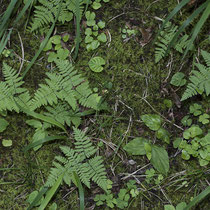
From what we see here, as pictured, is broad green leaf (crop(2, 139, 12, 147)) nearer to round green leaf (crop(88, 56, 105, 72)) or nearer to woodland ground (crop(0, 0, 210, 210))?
woodland ground (crop(0, 0, 210, 210))

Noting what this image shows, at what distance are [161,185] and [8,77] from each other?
1831 mm

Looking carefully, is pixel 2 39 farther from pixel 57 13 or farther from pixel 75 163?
pixel 75 163

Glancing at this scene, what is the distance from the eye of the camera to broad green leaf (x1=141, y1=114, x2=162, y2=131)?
3.12 metres

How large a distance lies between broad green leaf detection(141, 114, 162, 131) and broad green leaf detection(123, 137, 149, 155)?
7.1 inches

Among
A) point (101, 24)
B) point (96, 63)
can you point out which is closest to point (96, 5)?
point (101, 24)

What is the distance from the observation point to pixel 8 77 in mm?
2971

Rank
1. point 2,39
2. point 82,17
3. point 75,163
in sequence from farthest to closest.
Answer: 1. point 82,17
2. point 2,39
3. point 75,163

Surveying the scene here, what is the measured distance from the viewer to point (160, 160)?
305cm

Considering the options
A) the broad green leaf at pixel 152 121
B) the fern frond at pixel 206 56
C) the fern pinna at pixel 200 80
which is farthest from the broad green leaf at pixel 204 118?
the fern frond at pixel 206 56

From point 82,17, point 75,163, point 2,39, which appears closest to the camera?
point 75,163

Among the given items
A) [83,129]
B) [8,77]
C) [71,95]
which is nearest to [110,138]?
[83,129]

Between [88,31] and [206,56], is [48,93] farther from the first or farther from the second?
[206,56]

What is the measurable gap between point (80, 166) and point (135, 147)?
60cm

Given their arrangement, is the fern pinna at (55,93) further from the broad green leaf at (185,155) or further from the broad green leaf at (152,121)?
the broad green leaf at (185,155)
